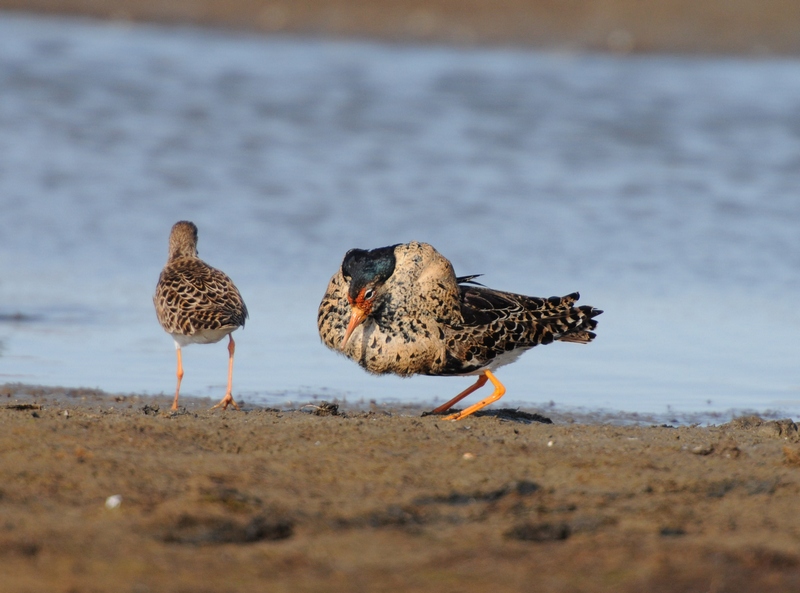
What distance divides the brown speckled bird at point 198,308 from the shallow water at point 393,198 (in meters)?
0.48

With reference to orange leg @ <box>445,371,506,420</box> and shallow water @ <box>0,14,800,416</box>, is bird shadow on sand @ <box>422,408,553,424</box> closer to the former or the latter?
orange leg @ <box>445,371,506,420</box>

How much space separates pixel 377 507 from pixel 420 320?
8.88 ft

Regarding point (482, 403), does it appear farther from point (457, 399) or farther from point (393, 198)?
point (393, 198)

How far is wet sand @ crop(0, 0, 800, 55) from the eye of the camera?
24891 millimetres

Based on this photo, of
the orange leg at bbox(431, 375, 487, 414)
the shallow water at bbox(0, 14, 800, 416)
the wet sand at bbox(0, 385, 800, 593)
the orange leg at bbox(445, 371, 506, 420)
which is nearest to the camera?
the wet sand at bbox(0, 385, 800, 593)

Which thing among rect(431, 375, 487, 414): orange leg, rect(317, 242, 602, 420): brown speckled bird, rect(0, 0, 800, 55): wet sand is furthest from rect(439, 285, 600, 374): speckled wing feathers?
rect(0, 0, 800, 55): wet sand

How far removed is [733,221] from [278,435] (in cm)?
895

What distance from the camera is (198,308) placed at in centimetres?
792

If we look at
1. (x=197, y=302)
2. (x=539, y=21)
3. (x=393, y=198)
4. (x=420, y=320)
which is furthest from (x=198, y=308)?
(x=539, y=21)

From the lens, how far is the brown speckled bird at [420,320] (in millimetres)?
7332

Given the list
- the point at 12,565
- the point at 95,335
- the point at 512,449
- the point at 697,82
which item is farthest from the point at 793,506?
the point at 697,82

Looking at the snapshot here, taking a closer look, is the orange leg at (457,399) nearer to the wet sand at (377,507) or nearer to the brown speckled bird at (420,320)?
the brown speckled bird at (420,320)

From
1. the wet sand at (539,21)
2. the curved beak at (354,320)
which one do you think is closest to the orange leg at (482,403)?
the curved beak at (354,320)

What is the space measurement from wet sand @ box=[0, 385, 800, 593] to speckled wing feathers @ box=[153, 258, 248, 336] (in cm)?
136
